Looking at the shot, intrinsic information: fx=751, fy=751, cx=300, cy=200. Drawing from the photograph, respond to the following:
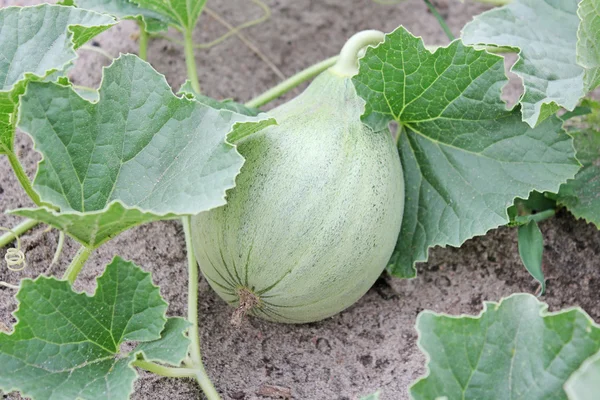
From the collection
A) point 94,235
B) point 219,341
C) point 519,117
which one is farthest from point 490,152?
point 94,235

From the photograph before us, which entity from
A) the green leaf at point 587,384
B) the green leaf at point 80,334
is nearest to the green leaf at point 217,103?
the green leaf at point 80,334

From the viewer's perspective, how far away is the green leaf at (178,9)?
1918 millimetres

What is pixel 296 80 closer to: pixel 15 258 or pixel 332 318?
pixel 332 318

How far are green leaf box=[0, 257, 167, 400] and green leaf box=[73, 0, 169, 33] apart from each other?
80 centimetres

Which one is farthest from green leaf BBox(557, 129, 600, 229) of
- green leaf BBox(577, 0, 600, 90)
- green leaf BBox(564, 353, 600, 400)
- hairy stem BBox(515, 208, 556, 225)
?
green leaf BBox(564, 353, 600, 400)

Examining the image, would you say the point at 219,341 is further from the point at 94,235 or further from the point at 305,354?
the point at 94,235

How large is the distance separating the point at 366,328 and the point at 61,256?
80 centimetres

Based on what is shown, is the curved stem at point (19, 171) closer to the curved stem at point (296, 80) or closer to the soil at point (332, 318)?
the soil at point (332, 318)

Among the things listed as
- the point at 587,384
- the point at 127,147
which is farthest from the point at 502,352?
the point at 127,147

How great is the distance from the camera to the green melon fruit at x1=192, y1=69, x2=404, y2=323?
5.12 ft

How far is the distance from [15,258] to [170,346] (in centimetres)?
67

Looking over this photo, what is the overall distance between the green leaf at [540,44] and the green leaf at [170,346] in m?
0.83

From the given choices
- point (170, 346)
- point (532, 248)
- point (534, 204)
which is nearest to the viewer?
point (170, 346)

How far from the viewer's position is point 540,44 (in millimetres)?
1787
